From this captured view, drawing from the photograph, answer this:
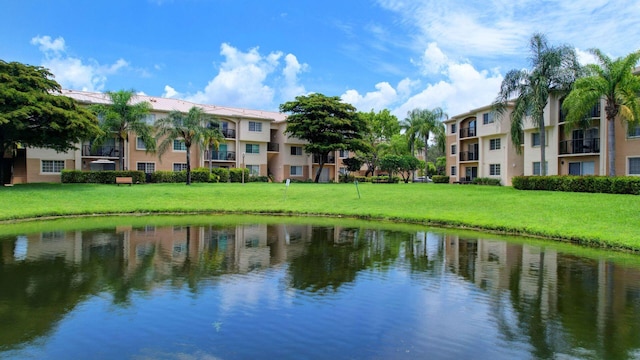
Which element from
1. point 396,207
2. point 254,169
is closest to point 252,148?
point 254,169

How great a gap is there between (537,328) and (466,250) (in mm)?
7254

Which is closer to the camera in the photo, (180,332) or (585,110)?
(180,332)

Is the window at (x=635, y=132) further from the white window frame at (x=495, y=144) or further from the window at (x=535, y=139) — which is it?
the white window frame at (x=495, y=144)

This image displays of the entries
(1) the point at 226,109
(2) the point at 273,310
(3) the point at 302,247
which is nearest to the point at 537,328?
(2) the point at 273,310

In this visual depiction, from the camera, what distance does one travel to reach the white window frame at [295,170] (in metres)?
60.7

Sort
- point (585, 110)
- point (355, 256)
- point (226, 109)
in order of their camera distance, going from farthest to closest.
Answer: point (226, 109) < point (585, 110) < point (355, 256)

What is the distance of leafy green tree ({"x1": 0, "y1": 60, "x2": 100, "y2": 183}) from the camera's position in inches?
1219

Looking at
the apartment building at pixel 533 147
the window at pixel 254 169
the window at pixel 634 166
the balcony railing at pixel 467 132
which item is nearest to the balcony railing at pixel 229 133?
the window at pixel 254 169

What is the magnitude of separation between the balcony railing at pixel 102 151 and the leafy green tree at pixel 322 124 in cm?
1987

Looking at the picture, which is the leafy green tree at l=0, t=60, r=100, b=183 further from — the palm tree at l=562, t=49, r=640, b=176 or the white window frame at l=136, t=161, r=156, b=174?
the palm tree at l=562, t=49, r=640, b=176

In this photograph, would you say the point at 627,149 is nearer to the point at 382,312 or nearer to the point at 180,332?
the point at 382,312

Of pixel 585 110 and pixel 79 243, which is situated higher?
pixel 585 110

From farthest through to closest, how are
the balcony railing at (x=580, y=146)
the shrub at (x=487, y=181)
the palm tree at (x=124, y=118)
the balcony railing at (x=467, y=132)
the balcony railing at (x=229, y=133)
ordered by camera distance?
the balcony railing at (x=229, y=133) → the balcony railing at (x=467, y=132) → the shrub at (x=487, y=181) → the palm tree at (x=124, y=118) → the balcony railing at (x=580, y=146)

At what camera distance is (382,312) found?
7.88 metres
